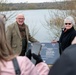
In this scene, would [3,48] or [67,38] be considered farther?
[67,38]

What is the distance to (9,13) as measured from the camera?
27156 millimetres

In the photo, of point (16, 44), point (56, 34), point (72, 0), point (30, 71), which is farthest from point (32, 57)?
point (72, 0)

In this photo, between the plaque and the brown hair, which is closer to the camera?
the brown hair

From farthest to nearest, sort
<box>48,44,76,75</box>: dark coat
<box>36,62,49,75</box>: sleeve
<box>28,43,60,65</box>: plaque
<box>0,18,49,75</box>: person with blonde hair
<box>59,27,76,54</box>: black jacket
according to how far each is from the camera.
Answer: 1. <box>28,43,60,65</box>: plaque
2. <box>59,27,76,54</box>: black jacket
3. <box>36,62,49,75</box>: sleeve
4. <box>0,18,49,75</box>: person with blonde hair
5. <box>48,44,76,75</box>: dark coat

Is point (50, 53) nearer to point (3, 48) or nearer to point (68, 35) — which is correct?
point (68, 35)

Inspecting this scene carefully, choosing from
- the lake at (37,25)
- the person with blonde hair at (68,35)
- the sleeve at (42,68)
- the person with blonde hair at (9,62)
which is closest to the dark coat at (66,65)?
the person with blonde hair at (9,62)

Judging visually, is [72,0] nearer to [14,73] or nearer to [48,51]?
[48,51]

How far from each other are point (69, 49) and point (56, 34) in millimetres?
20837

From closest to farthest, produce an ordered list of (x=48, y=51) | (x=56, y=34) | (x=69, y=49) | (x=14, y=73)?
(x=69, y=49) → (x=14, y=73) → (x=48, y=51) → (x=56, y=34)

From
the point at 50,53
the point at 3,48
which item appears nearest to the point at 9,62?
the point at 3,48

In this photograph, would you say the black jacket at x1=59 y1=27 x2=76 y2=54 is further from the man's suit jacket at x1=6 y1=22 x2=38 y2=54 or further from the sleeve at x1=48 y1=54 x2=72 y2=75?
the sleeve at x1=48 y1=54 x2=72 y2=75

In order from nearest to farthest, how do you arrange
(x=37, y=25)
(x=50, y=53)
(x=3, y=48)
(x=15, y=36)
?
(x=3, y=48)
(x=15, y=36)
(x=50, y=53)
(x=37, y=25)

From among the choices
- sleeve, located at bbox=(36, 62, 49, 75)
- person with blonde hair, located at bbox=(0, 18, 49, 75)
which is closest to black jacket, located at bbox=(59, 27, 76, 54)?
sleeve, located at bbox=(36, 62, 49, 75)

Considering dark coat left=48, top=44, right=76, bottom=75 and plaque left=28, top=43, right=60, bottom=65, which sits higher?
dark coat left=48, top=44, right=76, bottom=75
